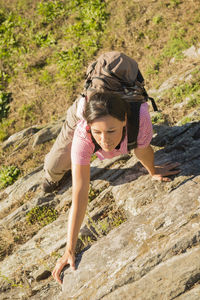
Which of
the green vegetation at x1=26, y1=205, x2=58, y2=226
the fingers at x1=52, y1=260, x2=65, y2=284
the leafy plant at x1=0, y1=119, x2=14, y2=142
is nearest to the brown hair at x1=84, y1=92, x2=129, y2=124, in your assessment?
the fingers at x1=52, y1=260, x2=65, y2=284

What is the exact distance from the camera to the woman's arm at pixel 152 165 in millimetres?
4309

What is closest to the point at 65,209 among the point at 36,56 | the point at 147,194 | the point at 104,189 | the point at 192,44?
the point at 104,189

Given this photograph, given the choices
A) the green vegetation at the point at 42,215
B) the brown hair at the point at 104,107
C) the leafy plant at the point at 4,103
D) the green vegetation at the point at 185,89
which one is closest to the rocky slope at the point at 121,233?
the green vegetation at the point at 42,215

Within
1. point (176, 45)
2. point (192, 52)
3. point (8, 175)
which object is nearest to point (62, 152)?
point (8, 175)

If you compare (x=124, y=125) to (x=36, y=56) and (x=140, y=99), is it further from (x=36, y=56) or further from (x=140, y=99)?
(x=36, y=56)

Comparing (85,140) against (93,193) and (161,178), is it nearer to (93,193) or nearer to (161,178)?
(161,178)

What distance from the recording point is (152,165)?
4.57 meters

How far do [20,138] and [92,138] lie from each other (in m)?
5.31

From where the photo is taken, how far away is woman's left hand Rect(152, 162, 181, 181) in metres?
4.53

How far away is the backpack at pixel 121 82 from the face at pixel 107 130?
0.39 meters

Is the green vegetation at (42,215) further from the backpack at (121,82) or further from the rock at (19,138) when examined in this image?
the rock at (19,138)

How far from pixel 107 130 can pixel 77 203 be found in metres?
1.20

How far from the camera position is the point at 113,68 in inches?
153

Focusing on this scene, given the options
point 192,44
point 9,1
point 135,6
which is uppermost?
point 9,1
